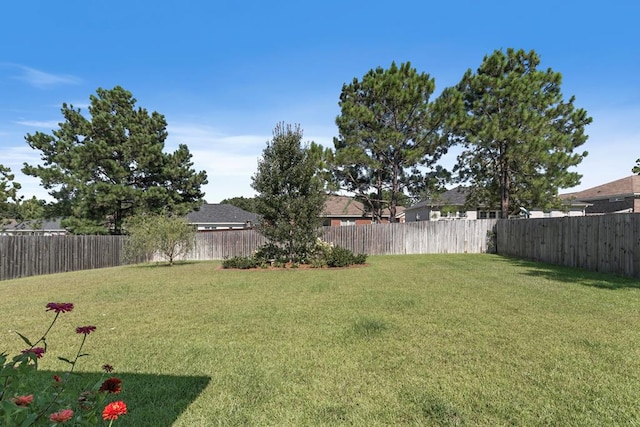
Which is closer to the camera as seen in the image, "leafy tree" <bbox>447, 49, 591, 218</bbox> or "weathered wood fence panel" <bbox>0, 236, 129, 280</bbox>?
"weathered wood fence panel" <bbox>0, 236, 129, 280</bbox>

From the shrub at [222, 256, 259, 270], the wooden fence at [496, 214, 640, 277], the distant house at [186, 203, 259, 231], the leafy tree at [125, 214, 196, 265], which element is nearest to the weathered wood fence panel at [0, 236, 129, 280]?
the leafy tree at [125, 214, 196, 265]

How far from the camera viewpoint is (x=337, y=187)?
20.6m

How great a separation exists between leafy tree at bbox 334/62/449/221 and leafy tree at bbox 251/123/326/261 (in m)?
6.55

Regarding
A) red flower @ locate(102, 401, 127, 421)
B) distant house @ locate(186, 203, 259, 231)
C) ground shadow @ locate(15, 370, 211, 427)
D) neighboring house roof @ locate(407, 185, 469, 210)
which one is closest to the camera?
red flower @ locate(102, 401, 127, 421)

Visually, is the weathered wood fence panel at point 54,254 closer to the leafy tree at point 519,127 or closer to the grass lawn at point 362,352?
the grass lawn at point 362,352

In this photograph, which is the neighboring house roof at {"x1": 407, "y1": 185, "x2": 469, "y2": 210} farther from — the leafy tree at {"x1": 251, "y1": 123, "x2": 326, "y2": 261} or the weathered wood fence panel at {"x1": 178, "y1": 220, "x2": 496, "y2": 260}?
the leafy tree at {"x1": 251, "y1": 123, "x2": 326, "y2": 261}

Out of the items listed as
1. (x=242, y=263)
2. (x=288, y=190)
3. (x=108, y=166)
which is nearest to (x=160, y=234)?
(x=242, y=263)

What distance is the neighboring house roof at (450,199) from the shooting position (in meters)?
23.0

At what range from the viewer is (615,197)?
30516 mm

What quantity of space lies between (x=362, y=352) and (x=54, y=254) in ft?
52.6

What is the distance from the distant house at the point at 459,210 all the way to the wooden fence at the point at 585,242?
7.08 m

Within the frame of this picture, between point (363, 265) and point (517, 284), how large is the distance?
5.88 metres

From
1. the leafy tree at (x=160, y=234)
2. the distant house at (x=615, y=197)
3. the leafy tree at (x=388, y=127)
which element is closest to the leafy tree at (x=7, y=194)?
the leafy tree at (x=160, y=234)

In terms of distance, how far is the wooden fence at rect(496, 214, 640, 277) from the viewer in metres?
9.51
